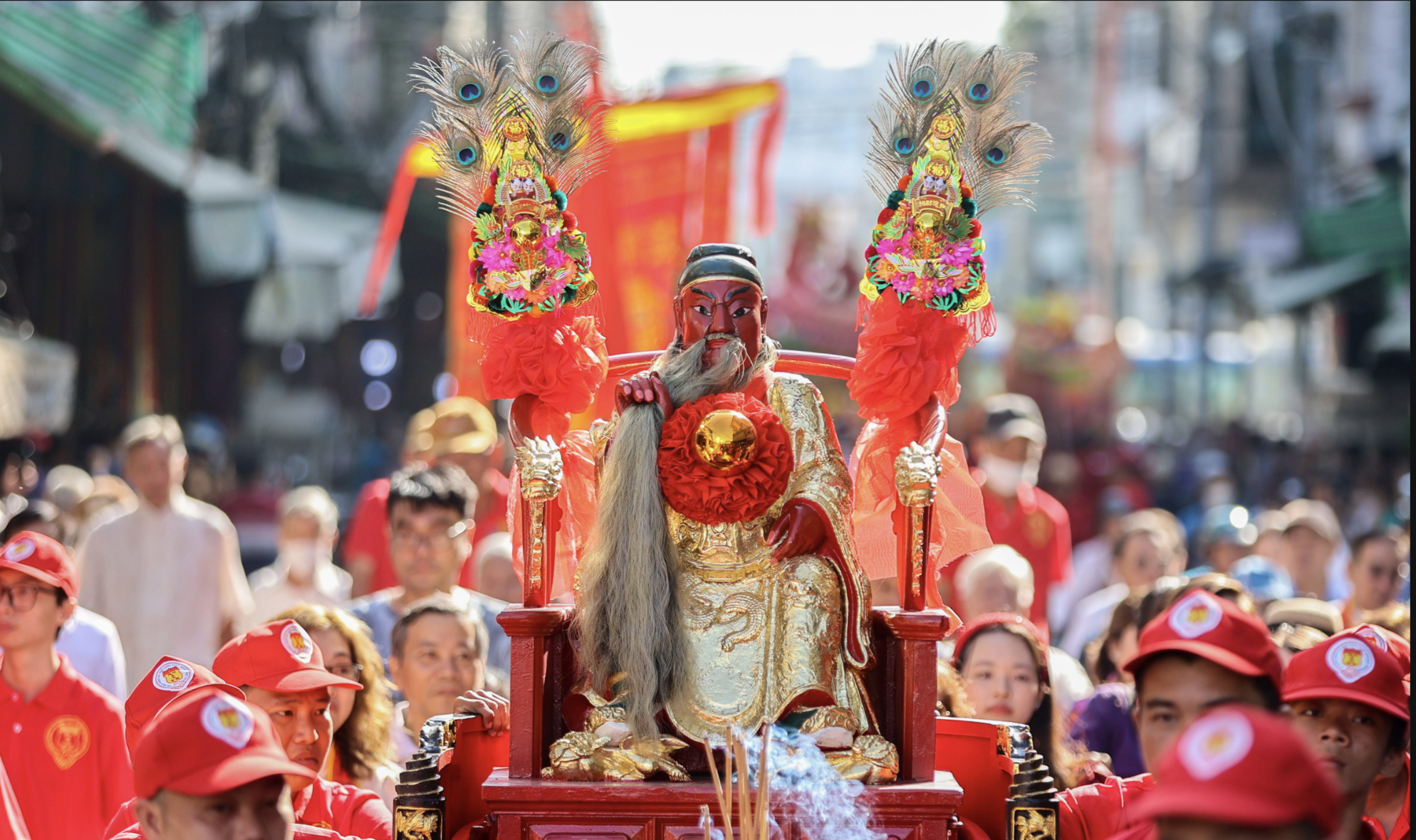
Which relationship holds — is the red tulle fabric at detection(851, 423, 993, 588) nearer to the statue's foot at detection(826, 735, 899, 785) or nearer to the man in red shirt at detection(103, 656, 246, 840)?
the statue's foot at detection(826, 735, 899, 785)

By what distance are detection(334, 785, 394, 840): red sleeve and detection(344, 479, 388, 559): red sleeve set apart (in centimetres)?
316

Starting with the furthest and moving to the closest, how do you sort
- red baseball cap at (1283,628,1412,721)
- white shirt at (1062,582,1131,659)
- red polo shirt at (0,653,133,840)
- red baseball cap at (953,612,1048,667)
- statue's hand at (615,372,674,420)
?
1. white shirt at (1062,582,1131,659)
2. red baseball cap at (953,612,1048,667)
3. red polo shirt at (0,653,133,840)
4. statue's hand at (615,372,674,420)
5. red baseball cap at (1283,628,1412,721)

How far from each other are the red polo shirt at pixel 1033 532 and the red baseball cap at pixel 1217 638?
14.3 ft

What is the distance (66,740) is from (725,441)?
196 centimetres

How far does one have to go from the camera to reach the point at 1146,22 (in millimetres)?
32312

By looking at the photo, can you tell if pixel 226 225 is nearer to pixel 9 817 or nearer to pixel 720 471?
pixel 9 817

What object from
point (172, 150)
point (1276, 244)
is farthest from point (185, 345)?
point (1276, 244)

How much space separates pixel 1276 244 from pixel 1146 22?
11944mm

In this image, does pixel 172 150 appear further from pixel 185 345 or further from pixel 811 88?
pixel 811 88

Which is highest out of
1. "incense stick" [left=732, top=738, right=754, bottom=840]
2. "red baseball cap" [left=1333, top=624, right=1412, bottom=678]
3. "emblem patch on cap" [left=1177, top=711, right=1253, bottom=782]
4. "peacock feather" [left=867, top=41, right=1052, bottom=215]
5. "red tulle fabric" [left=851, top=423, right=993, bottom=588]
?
"peacock feather" [left=867, top=41, right=1052, bottom=215]

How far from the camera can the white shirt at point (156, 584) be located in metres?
6.34

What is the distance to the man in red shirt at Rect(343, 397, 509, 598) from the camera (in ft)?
A: 22.1

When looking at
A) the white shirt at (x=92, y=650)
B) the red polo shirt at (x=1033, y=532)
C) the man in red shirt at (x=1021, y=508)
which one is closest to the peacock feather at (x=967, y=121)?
the white shirt at (x=92, y=650)

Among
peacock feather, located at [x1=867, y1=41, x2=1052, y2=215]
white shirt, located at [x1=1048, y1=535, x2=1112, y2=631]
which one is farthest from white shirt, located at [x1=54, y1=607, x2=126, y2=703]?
white shirt, located at [x1=1048, y1=535, x2=1112, y2=631]
